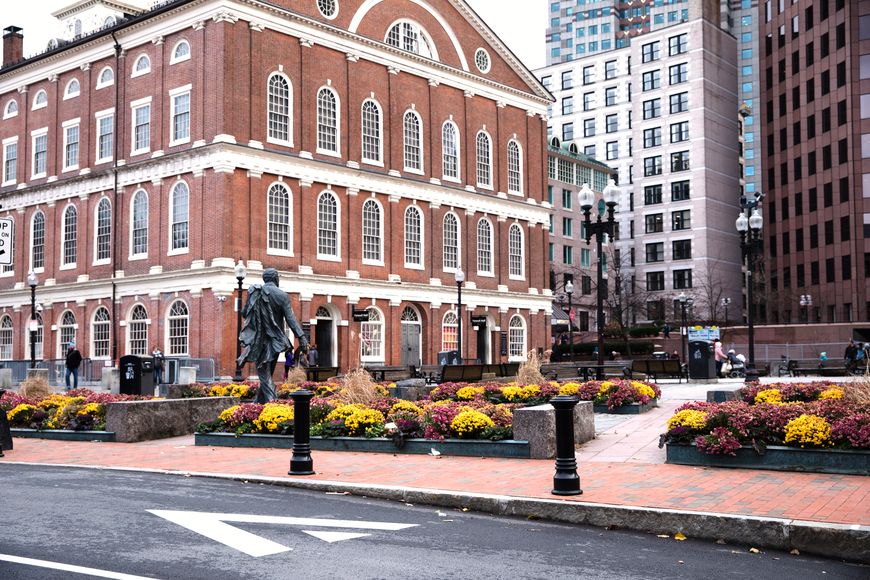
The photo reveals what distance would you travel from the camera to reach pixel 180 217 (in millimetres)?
43219

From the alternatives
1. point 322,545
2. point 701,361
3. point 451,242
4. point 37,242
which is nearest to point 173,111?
point 37,242

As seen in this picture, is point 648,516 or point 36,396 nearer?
point 648,516

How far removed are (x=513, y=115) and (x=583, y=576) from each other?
2014 inches

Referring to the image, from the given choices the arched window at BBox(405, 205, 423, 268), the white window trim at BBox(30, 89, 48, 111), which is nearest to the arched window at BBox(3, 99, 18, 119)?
the white window trim at BBox(30, 89, 48, 111)

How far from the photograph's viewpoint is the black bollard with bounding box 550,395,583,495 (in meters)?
9.97

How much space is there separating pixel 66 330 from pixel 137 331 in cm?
591

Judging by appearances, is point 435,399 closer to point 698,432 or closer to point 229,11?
point 698,432

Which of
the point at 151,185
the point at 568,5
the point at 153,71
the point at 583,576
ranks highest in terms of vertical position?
the point at 568,5

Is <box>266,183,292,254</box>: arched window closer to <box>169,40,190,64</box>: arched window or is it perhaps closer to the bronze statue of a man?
<box>169,40,190,64</box>: arched window

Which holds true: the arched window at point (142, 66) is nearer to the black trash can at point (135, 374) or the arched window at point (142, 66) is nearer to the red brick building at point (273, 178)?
the red brick building at point (273, 178)

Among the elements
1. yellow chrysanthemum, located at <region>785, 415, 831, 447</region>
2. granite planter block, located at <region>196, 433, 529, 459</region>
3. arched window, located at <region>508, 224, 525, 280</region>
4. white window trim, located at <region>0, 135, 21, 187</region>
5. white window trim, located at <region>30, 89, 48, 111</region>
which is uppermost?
white window trim, located at <region>30, 89, 48, 111</region>

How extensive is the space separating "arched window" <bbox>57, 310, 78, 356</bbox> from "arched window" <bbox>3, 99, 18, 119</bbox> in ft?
41.5

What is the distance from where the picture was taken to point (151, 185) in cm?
4441

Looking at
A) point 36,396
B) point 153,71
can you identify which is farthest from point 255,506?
point 153,71
